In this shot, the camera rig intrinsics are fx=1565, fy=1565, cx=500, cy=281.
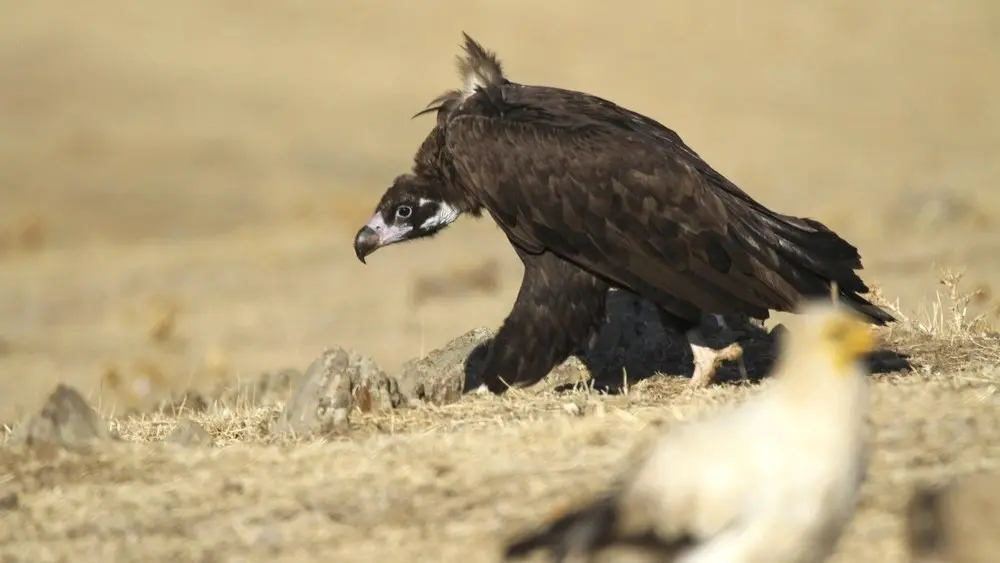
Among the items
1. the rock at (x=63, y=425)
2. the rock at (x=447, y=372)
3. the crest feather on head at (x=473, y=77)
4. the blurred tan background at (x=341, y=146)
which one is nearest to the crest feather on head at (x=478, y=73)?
the crest feather on head at (x=473, y=77)

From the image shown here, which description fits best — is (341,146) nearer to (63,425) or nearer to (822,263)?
(822,263)

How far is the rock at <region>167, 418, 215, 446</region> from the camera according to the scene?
7285 millimetres

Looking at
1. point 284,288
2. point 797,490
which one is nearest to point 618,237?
point 797,490

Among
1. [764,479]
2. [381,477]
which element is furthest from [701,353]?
[764,479]

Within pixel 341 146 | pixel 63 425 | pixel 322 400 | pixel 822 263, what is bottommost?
pixel 63 425

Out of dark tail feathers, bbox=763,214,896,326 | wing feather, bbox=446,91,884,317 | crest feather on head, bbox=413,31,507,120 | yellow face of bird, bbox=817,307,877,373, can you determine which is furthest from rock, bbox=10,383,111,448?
yellow face of bird, bbox=817,307,877,373

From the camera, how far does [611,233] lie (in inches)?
323

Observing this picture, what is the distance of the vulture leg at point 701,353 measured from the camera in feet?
27.3

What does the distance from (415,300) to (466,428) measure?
32.0 ft

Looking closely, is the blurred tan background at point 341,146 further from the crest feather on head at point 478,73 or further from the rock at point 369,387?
the rock at point 369,387

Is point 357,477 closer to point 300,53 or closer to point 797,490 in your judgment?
point 797,490

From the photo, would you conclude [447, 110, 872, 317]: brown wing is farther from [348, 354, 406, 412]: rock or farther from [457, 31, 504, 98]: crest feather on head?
[348, 354, 406, 412]: rock

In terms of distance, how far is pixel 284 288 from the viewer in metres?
18.3

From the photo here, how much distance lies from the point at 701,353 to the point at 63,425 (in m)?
3.32
